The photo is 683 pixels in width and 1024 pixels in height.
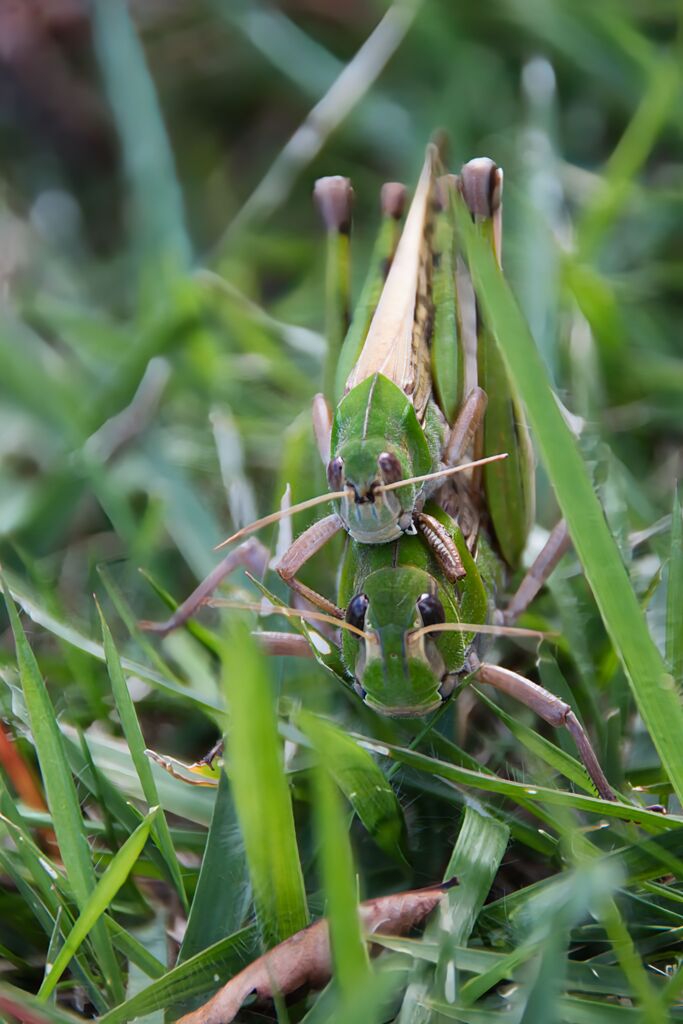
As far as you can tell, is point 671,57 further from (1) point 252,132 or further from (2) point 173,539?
(2) point 173,539

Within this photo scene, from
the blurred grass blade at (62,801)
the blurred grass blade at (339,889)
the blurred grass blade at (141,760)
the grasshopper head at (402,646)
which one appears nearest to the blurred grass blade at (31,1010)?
the blurred grass blade at (62,801)

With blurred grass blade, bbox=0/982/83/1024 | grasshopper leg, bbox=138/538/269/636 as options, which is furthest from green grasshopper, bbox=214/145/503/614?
blurred grass blade, bbox=0/982/83/1024

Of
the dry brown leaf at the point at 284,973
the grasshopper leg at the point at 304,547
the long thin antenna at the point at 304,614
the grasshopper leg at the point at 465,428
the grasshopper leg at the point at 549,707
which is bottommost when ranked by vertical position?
the dry brown leaf at the point at 284,973

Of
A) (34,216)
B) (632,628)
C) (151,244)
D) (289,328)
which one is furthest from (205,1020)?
(34,216)

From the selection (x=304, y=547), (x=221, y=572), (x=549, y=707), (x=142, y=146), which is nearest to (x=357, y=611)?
(x=304, y=547)

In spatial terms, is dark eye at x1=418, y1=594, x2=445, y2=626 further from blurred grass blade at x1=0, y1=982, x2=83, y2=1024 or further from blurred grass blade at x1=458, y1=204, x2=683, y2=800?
blurred grass blade at x1=0, y1=982, x2=83, y2=1024

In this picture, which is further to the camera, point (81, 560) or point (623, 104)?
point (623, 104)

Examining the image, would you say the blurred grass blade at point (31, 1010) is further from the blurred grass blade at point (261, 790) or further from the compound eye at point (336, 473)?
the compound eye at point (336, 473)

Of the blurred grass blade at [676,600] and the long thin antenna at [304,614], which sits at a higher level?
the long thin antenna at [304,614]
